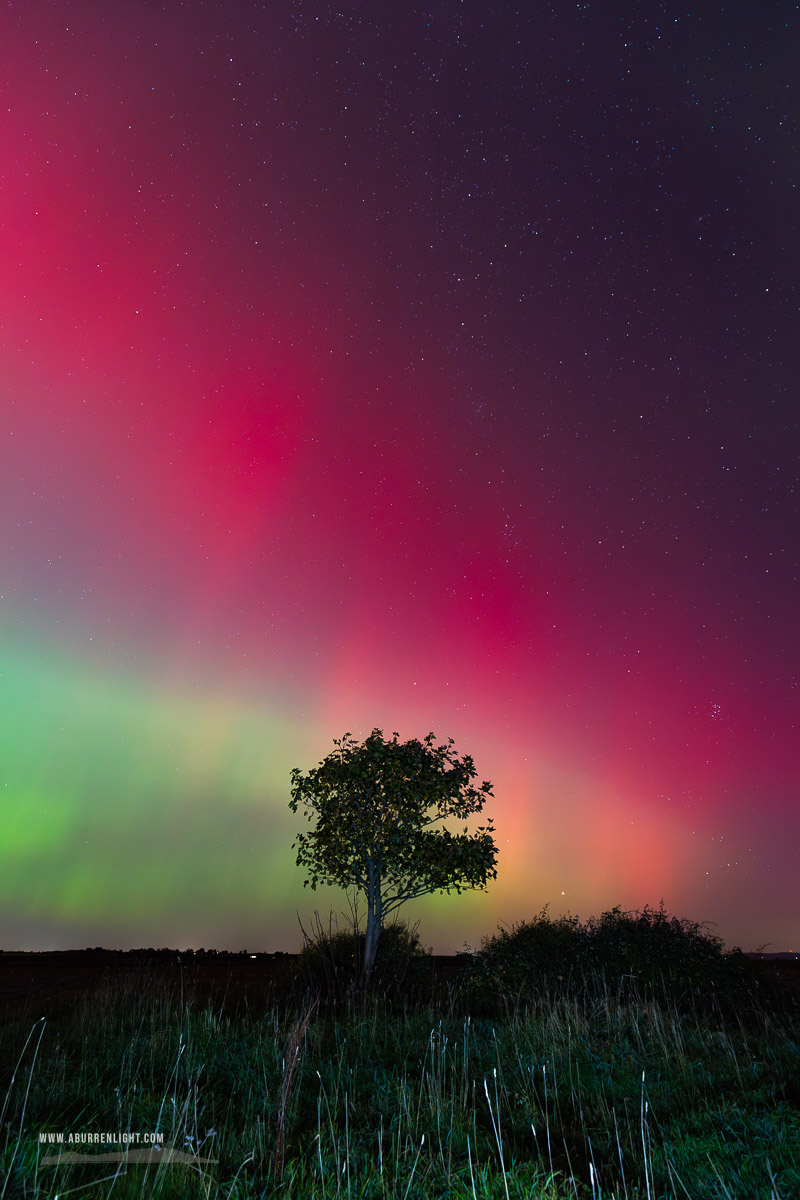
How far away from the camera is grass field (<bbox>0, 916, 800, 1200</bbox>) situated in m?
5.43

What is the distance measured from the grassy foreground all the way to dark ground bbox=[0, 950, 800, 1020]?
2.63 meters

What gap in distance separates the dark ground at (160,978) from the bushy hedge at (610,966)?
1.39m

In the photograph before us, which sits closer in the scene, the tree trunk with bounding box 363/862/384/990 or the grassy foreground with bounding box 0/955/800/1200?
the grassy foreground with bounding box 0/955/800/1200

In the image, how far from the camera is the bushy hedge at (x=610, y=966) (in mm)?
16625

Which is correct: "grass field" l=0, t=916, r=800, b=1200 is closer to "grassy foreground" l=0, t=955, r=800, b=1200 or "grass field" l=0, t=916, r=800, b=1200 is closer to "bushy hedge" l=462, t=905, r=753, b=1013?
"grassy foreground" l=0, t=955, r=800, b=1200

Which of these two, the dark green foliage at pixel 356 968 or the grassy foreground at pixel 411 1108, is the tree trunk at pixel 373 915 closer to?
the dark green foliage at pixel 356 968

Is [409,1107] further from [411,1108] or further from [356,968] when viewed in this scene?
[356,968]

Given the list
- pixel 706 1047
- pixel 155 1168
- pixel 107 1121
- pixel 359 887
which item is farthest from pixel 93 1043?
pixel 706 1047

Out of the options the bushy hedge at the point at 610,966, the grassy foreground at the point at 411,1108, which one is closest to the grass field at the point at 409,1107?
the grassy foreground at the point at 411,1108

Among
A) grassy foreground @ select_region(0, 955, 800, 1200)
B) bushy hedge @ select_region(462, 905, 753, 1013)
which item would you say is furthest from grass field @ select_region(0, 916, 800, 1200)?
bushy hedge @ select_region(462, 905, 753, 1013)

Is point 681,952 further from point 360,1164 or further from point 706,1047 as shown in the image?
point 360,1164

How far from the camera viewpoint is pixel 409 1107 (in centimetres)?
708

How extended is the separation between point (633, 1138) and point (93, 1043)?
8.23m

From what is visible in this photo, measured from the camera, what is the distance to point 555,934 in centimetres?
1972
